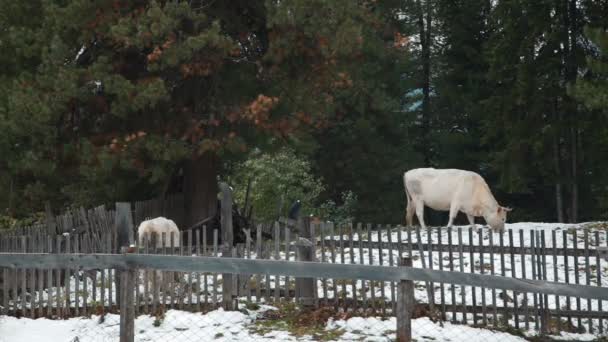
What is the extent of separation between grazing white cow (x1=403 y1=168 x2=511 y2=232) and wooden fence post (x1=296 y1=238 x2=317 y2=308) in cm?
628

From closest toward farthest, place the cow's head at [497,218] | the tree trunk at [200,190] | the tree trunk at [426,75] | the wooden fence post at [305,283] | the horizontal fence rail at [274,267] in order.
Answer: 1. the horizontal fence rail at [274,267]
2. the wooden fence post at [305,283]
3. the cow's head at [497,218]
4. the tree trunk at [200,190]
5. the tree trunk at [426,75]

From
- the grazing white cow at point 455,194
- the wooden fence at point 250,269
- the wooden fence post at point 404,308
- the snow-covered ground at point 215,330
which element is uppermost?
the grazing white cow at point 455,194

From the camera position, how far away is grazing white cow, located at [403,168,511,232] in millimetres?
18078

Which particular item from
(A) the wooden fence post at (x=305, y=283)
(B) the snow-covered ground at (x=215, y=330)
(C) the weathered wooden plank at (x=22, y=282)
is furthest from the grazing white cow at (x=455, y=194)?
(C) the weathered wooden plank at (x=22, y=282)

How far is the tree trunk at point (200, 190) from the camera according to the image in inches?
803

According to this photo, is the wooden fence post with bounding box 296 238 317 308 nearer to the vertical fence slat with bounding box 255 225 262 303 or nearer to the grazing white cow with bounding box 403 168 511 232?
the vertical fence slat with bounding box 255 225 262 303

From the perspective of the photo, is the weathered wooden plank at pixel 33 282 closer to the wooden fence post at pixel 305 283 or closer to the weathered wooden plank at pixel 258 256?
the weathered wooden plank at pixel 258 256

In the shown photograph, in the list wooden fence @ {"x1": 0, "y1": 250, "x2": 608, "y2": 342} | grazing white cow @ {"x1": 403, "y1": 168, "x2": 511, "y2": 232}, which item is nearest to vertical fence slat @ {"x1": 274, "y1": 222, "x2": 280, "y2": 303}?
wooden fence @ {"x1": 0, "y1": 250, "x2": 608, "y2": 342}

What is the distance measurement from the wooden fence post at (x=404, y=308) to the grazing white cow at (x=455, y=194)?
8.29m

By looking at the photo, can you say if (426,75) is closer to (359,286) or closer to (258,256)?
(359,286)

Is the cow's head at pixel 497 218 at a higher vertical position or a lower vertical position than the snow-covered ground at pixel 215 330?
higher

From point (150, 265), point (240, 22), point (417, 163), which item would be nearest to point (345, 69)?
point (240, 22)

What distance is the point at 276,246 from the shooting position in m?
11.9

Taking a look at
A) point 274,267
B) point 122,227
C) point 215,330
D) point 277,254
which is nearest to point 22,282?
point 122,227
